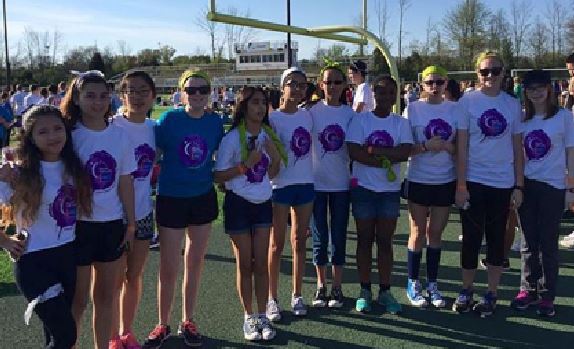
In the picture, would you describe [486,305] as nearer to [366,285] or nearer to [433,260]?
[433,260]

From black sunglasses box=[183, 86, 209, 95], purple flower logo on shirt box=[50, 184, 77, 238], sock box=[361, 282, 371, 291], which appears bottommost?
sock box=[361, 282, 371, 291]

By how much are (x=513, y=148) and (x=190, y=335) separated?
118 inches

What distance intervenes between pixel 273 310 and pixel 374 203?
1233 millimetres

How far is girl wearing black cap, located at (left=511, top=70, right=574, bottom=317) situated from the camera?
4762 mm

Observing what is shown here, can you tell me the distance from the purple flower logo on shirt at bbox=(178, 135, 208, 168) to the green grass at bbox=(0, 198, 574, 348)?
4.50 ft

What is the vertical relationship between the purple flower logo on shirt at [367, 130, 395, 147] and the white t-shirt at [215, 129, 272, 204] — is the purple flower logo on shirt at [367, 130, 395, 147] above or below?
above

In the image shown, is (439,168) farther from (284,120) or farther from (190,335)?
(190,335)

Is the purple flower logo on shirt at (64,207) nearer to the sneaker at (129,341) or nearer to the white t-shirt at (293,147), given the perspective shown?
the sneaker at (129,341)

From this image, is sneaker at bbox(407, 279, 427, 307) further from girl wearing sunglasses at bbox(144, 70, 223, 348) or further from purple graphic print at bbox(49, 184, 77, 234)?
purple graphic print at bbox(49, 184, 77, 234)

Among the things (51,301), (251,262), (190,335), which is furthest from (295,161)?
(51,301)

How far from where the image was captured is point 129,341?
4.09 metres

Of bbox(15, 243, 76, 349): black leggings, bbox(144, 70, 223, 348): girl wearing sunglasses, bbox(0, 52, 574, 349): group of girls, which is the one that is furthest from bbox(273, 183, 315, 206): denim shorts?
bbox(15, 243, 76, 349): black leggings

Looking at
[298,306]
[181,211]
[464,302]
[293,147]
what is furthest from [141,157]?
[464,302]

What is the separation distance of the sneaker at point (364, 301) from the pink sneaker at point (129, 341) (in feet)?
6.14
